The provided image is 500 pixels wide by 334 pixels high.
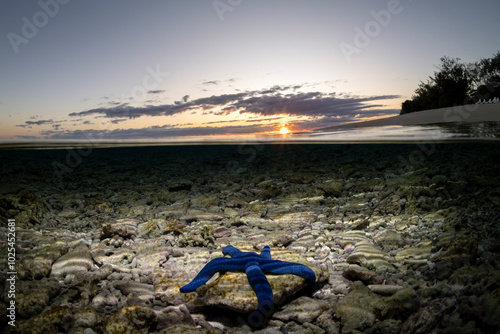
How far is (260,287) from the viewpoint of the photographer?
2.88 meters

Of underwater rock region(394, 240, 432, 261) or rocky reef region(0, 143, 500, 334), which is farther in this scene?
underwater rock region(394, 240, 432, 261)

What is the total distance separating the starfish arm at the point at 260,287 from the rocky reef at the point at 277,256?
0.07 metres

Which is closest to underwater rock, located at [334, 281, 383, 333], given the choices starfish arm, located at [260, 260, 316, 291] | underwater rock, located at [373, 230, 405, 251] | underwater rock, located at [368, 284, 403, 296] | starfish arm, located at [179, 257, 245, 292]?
underwater rock, located at [368, 284, 403, 296]

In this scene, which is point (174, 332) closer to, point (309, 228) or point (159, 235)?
point (159, 235)

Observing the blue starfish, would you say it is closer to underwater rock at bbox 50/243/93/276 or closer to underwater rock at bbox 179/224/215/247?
underwater rock at bbox 179/224/215/247

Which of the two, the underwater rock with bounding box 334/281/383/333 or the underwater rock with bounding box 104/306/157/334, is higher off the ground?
the underwater rock with bounding box 104/306/157/334

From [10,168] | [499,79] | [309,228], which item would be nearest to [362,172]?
[309,228]

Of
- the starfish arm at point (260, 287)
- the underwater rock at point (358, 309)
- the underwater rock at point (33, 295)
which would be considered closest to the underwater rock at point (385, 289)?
the underwater rock at point (358, 309)

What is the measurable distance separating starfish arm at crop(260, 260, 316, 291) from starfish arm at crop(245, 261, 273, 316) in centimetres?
14

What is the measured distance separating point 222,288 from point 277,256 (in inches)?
44.8

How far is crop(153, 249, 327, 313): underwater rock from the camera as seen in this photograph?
2.79 metres

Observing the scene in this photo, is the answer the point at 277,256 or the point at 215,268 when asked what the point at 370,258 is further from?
the point at 215,268

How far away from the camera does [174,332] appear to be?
8.06 feet

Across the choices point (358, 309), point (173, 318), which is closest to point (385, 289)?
point (358, 309)
